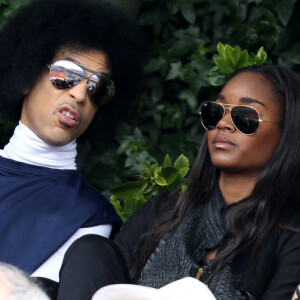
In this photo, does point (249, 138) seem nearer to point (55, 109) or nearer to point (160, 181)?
point (160, 181)

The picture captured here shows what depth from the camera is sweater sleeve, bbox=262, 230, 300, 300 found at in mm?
2623

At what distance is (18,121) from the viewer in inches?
147

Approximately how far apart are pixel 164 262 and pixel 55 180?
2.36 ft

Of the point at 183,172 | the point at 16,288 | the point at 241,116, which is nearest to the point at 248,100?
the point at 241,116

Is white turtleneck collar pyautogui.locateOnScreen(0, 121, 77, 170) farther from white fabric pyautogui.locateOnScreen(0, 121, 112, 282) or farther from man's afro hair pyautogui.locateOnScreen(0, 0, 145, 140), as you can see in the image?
man's afro hair pyautogui.locateOnScreen(0, 0, 145, 140)

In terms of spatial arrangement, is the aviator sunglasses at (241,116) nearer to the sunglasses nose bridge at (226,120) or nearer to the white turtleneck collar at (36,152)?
the sunglasses nose bridge at (226,120)

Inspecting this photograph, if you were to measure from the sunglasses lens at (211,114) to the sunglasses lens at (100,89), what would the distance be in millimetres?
551

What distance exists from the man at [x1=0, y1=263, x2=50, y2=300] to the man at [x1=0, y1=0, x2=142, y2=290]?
1.38 meters

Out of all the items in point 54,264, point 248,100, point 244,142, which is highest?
point 248,100

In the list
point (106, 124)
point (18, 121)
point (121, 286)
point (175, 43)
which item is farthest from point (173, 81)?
point (121, 286)

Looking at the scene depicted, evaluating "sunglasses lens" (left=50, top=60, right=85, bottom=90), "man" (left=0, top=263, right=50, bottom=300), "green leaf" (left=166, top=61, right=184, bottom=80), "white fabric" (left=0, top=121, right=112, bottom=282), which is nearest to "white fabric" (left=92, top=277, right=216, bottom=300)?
"man" (left=0, top=263, right=50, bottom=300)

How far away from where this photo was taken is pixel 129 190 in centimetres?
355

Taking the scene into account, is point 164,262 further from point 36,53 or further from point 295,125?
point 36,53

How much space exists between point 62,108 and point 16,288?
1.71m
